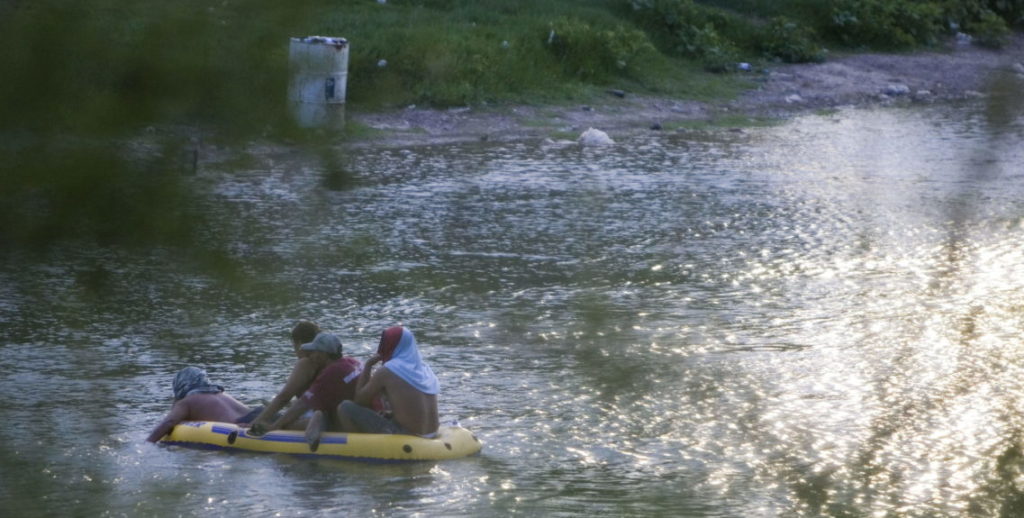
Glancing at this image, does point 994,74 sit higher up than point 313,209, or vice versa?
point 994,74

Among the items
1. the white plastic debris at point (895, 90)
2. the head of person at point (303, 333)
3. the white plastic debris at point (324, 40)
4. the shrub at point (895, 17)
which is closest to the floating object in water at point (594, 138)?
the white plastic debris at point (895, 90)

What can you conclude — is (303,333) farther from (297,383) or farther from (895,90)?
(895,90)

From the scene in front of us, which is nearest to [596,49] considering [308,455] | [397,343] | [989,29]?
[397,343]

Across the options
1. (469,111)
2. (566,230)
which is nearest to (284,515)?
(566,230)

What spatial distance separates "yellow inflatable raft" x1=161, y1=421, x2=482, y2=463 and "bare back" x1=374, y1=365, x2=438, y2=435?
5 cm

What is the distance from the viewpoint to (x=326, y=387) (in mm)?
5770

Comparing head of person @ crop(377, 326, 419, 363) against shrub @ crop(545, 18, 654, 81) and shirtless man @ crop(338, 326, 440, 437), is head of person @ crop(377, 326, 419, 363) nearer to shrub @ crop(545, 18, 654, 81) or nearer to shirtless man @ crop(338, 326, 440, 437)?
shirtless man @ crop(338, 326, 440, 437)

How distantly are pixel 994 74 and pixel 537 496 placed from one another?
3334 mm

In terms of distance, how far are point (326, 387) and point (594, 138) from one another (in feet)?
27.4

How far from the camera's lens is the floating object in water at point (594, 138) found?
13.8m

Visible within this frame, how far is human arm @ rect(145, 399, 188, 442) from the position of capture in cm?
561

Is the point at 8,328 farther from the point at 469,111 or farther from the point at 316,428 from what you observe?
the point at 469,111

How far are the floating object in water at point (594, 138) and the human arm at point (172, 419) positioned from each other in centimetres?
844

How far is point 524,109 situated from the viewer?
14984 mm
